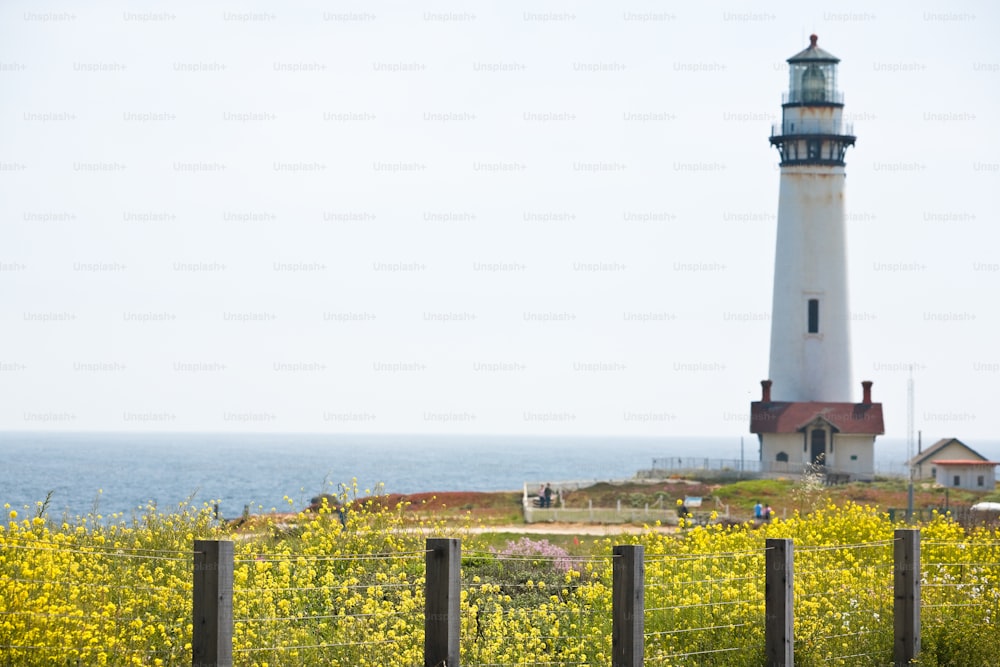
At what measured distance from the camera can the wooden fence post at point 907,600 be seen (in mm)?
13672

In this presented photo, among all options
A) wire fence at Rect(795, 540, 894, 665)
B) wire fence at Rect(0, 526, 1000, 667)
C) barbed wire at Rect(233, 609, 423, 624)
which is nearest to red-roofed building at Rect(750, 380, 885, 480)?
wire fence at Rect(0, 526, 1000, 667)

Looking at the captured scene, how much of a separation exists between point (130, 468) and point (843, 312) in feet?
318

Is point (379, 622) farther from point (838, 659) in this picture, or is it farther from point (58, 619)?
point (838, 659)

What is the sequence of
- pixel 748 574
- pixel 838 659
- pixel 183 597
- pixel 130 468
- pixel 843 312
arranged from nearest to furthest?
1. pixel 183 597
2. pixel 838 659
3. pixel 748 574
4. pixel 843 312
5. pixel 130 468

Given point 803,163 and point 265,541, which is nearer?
point 265,541

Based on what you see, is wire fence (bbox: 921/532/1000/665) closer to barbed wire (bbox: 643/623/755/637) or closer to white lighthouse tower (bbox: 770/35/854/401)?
barbed wire (bbox: 643/623/755/637)

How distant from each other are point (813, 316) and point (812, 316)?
0.14 ft

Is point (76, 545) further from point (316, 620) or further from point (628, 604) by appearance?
point (628, 604)

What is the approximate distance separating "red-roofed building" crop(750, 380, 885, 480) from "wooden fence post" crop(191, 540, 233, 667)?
5284 centimetres

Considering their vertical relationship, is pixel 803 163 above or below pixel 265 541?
above

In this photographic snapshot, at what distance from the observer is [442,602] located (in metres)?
10.5

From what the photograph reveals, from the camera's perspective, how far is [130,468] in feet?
468

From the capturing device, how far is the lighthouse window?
203 ft

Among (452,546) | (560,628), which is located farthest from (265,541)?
(452,546)
